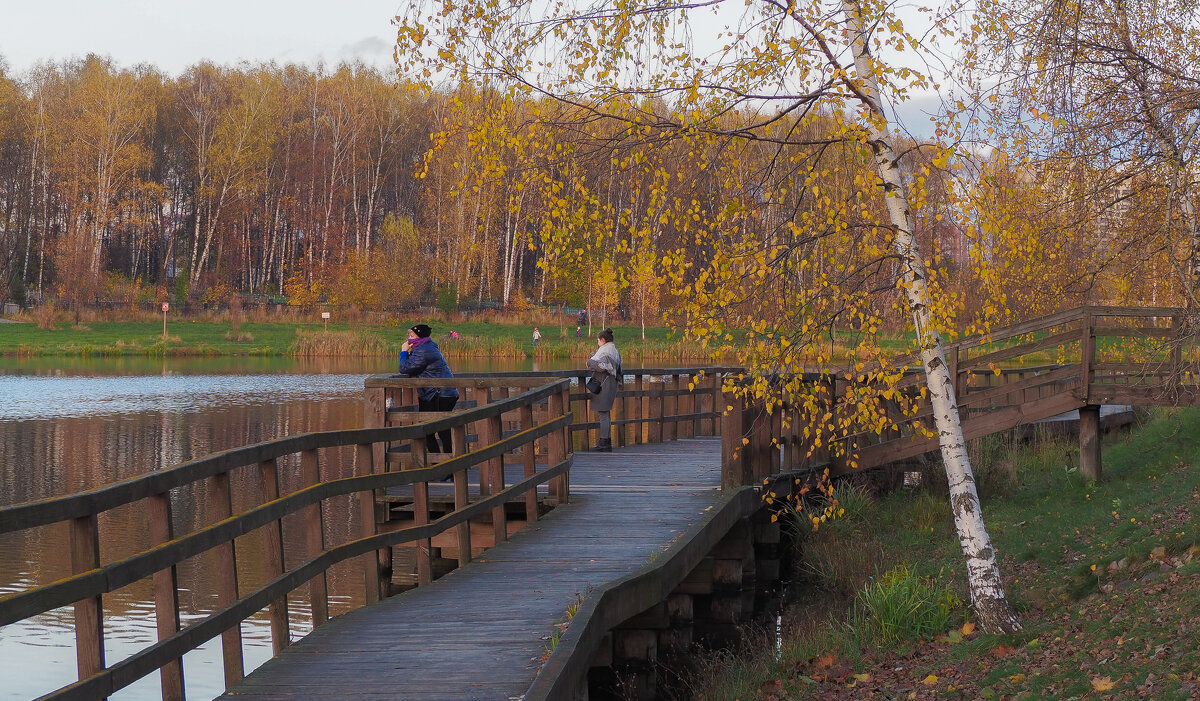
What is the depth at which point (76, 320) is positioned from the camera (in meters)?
59.2

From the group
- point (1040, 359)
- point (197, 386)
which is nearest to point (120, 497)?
point (197, 386)

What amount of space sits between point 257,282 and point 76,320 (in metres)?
24.0

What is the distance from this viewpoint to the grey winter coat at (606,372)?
621 inches

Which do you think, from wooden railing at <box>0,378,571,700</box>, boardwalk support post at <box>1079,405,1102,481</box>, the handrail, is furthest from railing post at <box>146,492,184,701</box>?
boardwalk support post at <box>1079,405,1102,481</box>

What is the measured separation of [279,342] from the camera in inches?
2215

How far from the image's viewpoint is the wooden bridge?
5426 mm

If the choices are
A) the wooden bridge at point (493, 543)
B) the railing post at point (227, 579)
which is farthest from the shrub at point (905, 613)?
the railing post at point (227, 579)

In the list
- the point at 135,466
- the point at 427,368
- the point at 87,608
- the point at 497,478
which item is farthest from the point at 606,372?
the point at 87,608

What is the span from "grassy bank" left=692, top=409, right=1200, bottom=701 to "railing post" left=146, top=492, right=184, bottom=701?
4.64 metres

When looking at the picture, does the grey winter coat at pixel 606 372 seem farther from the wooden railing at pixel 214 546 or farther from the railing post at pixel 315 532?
the railing post at pixel 315 532

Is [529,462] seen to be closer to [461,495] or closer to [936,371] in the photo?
[461,495]

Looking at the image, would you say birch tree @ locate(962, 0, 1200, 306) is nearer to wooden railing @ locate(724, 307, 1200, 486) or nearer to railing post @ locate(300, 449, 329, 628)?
wooden railing @ locate(724, 307, 1200, 486)

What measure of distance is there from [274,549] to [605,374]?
943 centimetres

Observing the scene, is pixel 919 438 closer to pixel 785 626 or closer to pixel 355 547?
pixel 785 626
